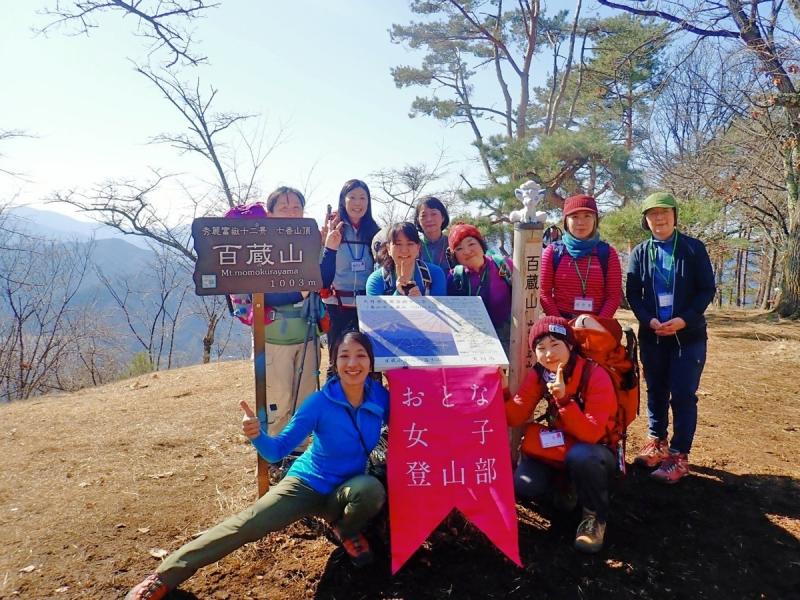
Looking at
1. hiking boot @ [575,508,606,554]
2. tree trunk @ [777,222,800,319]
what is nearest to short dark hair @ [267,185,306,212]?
hiking boot @ [575,508,606,554]

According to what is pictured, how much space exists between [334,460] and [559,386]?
4.38 ft

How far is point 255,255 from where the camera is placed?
9.33 feet

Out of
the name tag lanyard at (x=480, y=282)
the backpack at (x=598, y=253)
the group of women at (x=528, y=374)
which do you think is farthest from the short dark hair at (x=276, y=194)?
the backpack at (x=598, y=253)

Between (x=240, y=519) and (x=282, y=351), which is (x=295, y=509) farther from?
(x=282, y=351)

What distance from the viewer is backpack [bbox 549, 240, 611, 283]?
3.32 meters

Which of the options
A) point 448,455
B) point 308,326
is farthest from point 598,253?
point 308,326

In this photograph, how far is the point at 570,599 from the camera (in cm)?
237

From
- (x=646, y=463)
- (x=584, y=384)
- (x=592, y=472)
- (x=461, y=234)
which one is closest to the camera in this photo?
(x=592, y=472)

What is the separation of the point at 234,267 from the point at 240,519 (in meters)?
1.36

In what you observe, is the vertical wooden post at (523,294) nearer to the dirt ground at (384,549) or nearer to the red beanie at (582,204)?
the red beanie at (582,204)

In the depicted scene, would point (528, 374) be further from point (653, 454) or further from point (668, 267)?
point (653, 454)

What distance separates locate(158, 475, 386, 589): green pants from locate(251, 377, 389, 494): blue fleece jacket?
0.21ft

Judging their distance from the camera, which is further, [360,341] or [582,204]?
[582,204]

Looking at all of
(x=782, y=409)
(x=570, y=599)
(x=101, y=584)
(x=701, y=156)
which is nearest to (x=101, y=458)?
(x=101, y=584)
